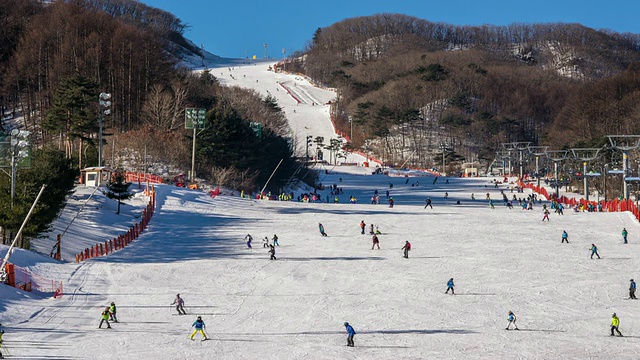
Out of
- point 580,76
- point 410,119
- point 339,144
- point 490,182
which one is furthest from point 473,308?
point 580,76

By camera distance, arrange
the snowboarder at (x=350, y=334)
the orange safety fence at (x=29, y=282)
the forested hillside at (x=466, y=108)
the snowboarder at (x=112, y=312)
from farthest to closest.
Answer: the forested hillside at (x=466, y=108) → the orange safety fence at (x=29, y=282) → the snowboarder at (x=112, y=312) → the snowboarder at (x=350, y=334)

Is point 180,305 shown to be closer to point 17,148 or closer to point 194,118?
point 17,148

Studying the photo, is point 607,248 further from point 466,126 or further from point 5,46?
point 466,126

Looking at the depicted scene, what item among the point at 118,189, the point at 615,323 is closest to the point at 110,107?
the point at 118,189

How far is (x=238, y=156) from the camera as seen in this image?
2778 inches

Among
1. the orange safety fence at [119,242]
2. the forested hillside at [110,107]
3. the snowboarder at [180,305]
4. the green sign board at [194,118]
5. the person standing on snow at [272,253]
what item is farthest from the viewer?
the green sign board at [194,118]

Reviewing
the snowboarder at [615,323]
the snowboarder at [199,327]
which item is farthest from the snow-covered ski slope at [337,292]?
the snowboarder at [615,323]

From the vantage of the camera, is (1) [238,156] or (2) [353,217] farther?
(1) [238,156]

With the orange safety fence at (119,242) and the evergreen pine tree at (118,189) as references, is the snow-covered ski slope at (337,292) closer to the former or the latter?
the orange safety fence at (119,242)

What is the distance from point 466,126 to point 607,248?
96.6 m

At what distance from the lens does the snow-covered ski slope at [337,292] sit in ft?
82.2

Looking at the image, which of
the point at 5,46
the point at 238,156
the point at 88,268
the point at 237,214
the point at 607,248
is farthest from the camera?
the point at 5,46

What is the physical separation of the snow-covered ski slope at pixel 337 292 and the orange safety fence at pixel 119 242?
563 mm

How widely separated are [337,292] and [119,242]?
1238 centimetres
